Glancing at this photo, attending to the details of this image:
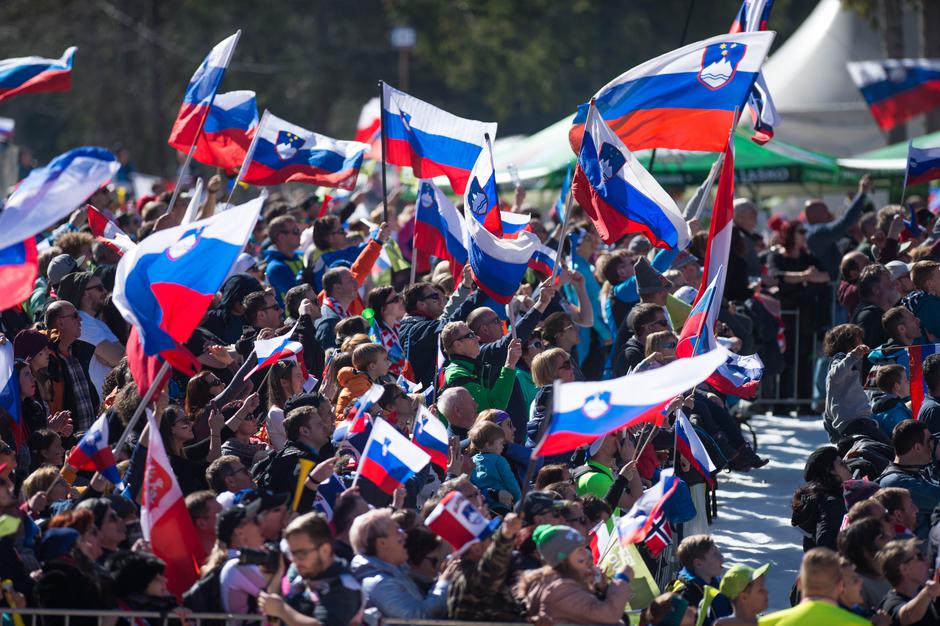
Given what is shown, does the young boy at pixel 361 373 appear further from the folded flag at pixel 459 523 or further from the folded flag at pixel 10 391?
the folded flag at pixel 459 523

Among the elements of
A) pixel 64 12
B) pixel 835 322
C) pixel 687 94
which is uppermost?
pixel 64 12

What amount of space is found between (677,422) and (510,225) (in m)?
2.97

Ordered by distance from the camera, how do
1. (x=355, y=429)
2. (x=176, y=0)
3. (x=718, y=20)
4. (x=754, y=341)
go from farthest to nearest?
(x=176, y=0), (x=718, y=20), (x=754, y=341), (x=355, y=429)

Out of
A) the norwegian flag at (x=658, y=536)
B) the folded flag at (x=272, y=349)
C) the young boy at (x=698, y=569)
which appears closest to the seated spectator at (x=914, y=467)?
the norwegian flag at (x=658, y=536)

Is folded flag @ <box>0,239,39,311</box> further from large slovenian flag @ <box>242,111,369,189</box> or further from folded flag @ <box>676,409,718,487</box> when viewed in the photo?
large slovenian flag @ <box>242,111,369,189</box>

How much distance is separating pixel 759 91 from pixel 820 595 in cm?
701

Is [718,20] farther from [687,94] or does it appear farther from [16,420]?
[16,420]

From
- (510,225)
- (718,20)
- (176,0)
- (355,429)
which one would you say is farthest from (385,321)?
(176,0)

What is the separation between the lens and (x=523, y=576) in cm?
678

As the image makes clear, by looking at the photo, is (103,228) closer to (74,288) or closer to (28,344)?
(74,288)

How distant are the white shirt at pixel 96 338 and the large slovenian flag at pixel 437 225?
249 cm

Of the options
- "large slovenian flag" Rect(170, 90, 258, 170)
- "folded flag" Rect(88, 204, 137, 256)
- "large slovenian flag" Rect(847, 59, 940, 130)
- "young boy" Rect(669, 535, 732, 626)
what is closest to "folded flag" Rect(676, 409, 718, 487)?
"young boy" Rect(669, 535, 732, 626)

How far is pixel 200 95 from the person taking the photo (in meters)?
12.5

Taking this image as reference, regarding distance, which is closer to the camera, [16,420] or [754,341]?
[16,420]
